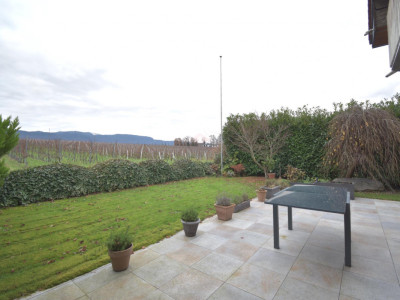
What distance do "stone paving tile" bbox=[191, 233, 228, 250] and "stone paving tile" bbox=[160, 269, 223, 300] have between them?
0.80 meters

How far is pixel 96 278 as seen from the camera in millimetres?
2418

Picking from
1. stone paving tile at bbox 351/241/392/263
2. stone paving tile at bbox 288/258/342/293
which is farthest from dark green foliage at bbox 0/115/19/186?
stone paving tile at bbox 351/241/392/263

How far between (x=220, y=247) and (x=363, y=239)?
270 centimetres

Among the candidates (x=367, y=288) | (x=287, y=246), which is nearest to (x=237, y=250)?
(x=287, y=246)

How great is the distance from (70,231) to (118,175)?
4.43m

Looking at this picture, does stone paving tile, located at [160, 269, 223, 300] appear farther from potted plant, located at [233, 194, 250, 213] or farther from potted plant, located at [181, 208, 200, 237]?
potted plant, located at [233, 194, 250, 213]

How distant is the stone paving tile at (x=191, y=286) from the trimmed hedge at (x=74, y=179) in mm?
6410

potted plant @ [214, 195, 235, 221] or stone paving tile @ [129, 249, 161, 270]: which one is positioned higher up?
potted plant @ [214, 195, 235, 221]

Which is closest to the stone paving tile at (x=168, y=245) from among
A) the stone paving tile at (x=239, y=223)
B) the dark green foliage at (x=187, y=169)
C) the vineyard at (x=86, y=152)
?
the stone paving tile at (x=239, y=223)

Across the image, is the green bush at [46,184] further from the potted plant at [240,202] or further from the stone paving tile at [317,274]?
the stone paving tile at [317,274]

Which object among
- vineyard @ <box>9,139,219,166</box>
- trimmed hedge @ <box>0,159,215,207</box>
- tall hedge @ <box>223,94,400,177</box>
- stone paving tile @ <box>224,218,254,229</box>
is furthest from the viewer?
vineyard @ <box>9,139,219,166</box>

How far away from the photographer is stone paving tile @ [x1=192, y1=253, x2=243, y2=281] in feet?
8.08

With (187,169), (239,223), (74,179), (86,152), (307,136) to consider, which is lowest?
(239,223)

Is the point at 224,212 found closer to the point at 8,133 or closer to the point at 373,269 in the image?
the point at 373,269
